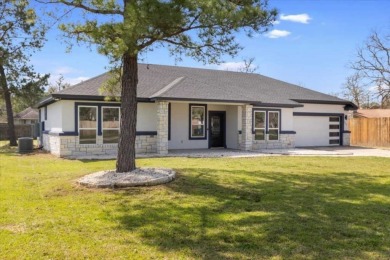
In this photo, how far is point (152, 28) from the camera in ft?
24.1

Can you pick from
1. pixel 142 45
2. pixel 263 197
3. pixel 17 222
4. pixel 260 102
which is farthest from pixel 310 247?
pixel 260 102

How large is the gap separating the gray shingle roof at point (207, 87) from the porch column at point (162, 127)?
1.56 feet

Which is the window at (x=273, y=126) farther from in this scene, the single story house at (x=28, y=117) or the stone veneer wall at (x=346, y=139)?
the single story house at (x=28, y=117)

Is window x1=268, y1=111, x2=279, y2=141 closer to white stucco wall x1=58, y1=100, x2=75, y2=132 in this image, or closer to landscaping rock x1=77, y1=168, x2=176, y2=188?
white stucco wall x1=58, y1=100, x2=75, y2=132

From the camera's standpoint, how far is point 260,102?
1825cm

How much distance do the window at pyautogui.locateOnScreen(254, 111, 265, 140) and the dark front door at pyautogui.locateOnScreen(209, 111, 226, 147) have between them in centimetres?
180

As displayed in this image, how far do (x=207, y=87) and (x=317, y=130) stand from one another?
7688mm

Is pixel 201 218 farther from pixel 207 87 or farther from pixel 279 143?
pixel 279 143

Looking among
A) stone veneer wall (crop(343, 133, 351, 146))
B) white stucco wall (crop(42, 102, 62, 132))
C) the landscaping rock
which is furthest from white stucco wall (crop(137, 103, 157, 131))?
stone veneer wall (crop(343, 133, 351, 146))

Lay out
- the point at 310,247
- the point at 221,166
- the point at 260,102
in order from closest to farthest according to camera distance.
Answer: the point at 310,247 → the point at 221,166 → the point at 260,102

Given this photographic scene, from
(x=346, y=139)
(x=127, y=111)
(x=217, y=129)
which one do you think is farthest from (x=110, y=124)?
(x=346, y=139)

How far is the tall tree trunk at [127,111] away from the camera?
28.9 ft

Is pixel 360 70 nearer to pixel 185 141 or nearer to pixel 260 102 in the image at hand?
pixel 260 102

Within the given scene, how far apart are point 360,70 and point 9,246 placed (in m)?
35.6
